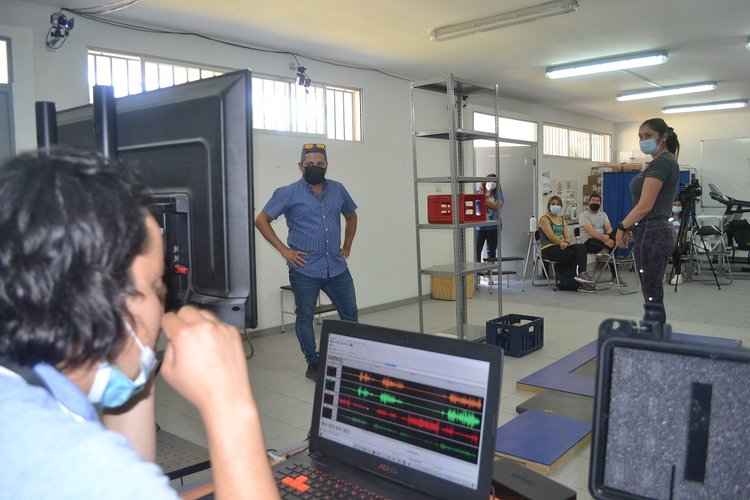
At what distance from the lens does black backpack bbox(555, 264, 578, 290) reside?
313 inches

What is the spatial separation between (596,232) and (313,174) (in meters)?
5.60

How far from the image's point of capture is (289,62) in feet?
18.9

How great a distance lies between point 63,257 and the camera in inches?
23.8

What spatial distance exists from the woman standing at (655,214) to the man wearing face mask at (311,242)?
182 centimetres

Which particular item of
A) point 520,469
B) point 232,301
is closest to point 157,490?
point 232,301

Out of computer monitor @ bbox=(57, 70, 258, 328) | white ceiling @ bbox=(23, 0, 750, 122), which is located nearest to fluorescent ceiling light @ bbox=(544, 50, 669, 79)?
white ceiling @ bbox=(23, 0, 750, 122)

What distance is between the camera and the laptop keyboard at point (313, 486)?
105cm

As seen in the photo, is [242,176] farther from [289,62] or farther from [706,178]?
[706,178]

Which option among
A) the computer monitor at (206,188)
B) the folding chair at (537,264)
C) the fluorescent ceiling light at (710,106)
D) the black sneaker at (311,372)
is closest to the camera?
the computer monitor at (206,188)

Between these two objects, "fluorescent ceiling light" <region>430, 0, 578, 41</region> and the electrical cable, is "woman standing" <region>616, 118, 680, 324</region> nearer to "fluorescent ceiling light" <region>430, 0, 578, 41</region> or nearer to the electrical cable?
"fluorescent ceiling light" <region>430, 0, 578, 41</region>

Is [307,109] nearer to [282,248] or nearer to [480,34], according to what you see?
[480,34]

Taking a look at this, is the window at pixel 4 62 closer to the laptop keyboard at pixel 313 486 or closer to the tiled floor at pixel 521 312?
the tiled floor at pixel 521 312

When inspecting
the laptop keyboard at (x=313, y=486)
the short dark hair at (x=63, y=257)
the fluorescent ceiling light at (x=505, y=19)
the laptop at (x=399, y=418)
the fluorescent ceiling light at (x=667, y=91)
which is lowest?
the laptop keyboard at (x=313, y=486)

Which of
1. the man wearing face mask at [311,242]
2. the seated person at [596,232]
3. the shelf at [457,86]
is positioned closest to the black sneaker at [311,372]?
the man wearing face mask at [311,242]
